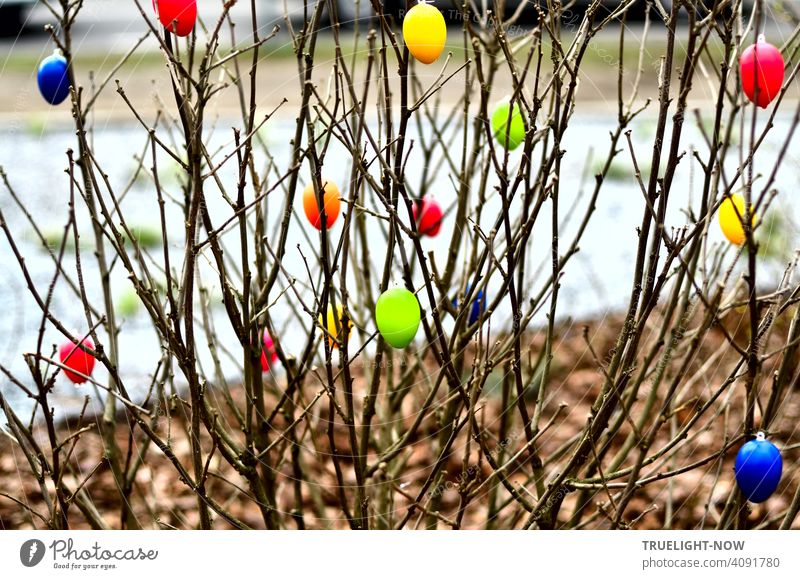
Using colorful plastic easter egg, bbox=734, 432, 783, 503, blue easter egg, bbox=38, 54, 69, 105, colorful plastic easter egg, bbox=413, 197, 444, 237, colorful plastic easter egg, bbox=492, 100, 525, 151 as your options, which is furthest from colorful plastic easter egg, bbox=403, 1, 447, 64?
colorful plastic easter egg, bbox=734, 432, 783, 503

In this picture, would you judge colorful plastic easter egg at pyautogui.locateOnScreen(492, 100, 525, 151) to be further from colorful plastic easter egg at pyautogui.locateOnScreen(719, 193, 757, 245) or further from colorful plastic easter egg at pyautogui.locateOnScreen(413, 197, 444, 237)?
colorful plastic easter egg at pyautogui.locateOnScreen(719, 193, 757, 245)

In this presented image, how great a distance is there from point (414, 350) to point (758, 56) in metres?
0.87

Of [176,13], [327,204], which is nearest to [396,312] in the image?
[327,204]

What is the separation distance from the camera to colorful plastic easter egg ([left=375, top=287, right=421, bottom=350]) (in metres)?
1.22

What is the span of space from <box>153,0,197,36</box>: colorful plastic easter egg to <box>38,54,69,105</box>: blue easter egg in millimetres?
282

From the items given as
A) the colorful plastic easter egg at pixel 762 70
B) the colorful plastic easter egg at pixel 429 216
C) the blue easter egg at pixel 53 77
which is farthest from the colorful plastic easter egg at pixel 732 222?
the blue easter egg at pixel 53 77

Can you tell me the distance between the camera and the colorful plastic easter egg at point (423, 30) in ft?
3.91

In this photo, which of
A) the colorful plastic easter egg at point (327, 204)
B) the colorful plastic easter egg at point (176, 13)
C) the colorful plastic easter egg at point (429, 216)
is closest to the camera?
the colorful plastic easter egg at point (176, 13)

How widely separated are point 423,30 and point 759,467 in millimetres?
753

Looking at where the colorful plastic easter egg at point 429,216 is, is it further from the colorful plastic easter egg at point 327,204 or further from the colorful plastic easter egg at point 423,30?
the colorful plastic easter egg at point 423,30

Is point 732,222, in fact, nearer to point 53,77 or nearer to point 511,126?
point 511,126

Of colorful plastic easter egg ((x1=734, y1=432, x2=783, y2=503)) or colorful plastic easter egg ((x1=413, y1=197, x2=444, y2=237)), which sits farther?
colorful plastic easter egg ((x1=413, y1=197, x2=444, y2=237))

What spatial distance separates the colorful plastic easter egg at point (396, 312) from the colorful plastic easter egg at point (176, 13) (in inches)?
18.0
